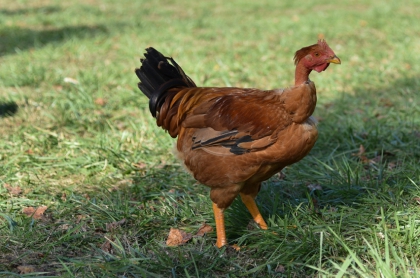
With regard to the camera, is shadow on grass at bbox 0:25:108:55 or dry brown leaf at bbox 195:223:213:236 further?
shadow on grass at bbox 0:25:108:55

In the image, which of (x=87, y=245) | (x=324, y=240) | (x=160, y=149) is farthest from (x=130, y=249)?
(x=160, y=149)

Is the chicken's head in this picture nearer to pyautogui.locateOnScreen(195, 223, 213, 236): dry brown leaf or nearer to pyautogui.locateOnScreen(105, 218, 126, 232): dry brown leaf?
pyautogui.locateOnScreen(195, 223, 213, 236): dry brown leaf

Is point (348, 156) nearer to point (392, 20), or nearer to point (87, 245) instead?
point (87, 245)

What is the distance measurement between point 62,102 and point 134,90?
1069 mm

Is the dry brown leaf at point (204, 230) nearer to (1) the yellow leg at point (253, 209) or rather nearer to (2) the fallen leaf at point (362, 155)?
(1) the yellow leg at point (253, 209)

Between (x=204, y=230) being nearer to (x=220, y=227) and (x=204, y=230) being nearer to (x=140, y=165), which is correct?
(x=220, y=227)

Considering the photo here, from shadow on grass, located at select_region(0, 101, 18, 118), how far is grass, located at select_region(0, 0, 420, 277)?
0.02 meters

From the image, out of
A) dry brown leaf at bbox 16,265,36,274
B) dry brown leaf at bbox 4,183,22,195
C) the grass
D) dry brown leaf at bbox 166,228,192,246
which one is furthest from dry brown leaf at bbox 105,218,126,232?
dry brown leaf at bbox 4,183,22,195

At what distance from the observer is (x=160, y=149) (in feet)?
17.6

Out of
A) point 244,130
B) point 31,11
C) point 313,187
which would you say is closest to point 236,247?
point 244,130

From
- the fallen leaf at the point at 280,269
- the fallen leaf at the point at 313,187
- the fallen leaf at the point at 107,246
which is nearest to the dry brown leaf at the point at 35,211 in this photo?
the fallen leaf at the point at 107,246

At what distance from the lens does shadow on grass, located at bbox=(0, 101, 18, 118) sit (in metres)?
6.08

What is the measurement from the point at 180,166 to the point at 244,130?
1723 millimetres

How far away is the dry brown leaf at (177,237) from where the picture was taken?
3.62m
